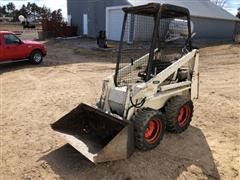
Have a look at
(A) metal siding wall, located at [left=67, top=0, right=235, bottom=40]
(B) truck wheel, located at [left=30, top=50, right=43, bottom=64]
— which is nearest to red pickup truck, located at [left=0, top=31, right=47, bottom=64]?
(B) truck wheel, located at [left=30, top=50, right=43, bottom=64]

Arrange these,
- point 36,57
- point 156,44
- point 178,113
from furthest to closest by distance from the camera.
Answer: point 36,57
point 156,44
point 178,113

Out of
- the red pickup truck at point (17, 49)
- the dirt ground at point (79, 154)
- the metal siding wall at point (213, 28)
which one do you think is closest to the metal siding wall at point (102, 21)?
the metal siding wall at point (213, 28)

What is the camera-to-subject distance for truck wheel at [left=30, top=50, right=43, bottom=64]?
1275 cm

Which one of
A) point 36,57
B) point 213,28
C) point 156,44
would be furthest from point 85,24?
point 156,44

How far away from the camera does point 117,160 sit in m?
4.30

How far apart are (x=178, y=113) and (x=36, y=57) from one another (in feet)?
30.9

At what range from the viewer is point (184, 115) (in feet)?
17.7

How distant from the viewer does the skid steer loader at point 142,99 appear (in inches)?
167

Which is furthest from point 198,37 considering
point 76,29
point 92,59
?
point 92,59

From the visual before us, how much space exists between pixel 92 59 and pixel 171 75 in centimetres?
968

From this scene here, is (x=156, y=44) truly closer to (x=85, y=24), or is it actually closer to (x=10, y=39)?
(x=10, y=39)

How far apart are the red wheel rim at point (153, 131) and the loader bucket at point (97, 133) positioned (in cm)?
47

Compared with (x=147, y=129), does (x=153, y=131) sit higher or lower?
lower

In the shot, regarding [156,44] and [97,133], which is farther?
[156,44]
